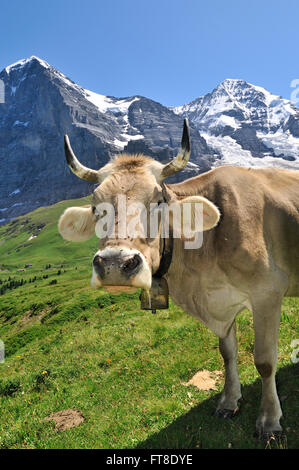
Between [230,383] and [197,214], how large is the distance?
3681mm

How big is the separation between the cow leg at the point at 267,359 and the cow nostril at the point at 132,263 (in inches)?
89.4

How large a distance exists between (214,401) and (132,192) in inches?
195

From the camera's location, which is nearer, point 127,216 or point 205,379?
point 127,216

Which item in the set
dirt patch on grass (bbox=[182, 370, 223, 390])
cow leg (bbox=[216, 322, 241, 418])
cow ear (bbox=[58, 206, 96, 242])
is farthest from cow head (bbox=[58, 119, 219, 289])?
dirt patch on grass (bbox=[182, 370, 223, 390])

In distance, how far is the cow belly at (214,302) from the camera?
598cm

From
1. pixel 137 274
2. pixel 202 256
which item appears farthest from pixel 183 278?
pixel 137 274

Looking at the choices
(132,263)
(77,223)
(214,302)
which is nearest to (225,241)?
(214,302)

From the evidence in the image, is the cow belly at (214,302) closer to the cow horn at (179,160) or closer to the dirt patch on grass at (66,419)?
the cow horn at (179,160)

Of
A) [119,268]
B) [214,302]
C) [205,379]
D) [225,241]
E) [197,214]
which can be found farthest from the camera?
[205,379]

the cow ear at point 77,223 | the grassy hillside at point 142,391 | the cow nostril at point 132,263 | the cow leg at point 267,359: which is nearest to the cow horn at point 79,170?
the cow ear at point 77,223

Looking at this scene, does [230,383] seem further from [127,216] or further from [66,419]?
[66,419]

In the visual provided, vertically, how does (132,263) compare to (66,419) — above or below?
above

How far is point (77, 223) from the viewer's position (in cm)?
618

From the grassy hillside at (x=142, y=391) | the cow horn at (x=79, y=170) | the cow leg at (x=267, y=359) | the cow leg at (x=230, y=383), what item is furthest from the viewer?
the cow leg at (x=230, y=383)
